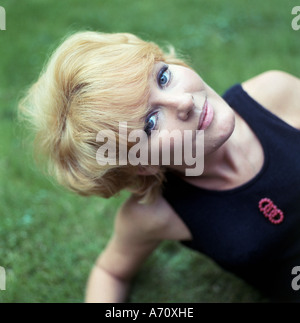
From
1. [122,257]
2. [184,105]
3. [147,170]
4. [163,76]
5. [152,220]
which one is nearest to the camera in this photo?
[184,105]

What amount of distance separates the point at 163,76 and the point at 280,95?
2.02 ft

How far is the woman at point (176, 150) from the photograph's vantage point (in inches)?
66.7

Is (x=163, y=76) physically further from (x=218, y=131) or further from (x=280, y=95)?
(x=280, y=95)

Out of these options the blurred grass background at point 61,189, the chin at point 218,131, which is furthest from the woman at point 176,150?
the blurred grass background at point 61,189

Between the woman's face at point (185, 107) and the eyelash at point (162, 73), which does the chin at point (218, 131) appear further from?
Answer: the eyelash at point (162, 73)

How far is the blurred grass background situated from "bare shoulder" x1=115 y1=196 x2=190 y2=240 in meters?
0.58

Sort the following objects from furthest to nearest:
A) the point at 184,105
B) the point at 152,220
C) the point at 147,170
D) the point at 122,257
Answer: the point at 122,257, the point at 152,220, the point at 147,170, the point at 184,105

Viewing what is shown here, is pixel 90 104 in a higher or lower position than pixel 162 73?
lower

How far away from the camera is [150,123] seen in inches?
67.0

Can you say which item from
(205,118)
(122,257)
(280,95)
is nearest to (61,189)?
(122,257)

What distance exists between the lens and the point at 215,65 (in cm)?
365
